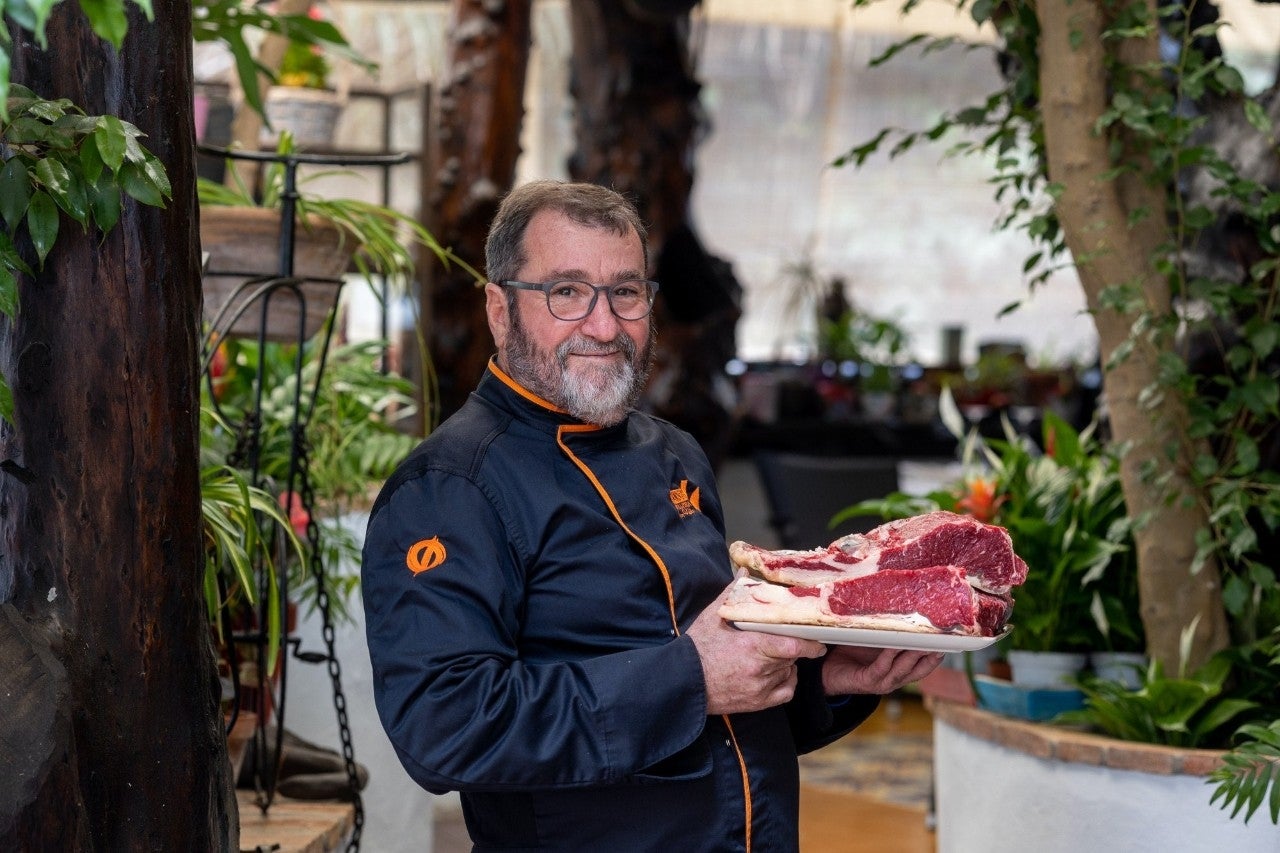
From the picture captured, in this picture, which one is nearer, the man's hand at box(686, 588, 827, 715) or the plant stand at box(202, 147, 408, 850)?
the man's hand at box(686, 588, 827, 715)

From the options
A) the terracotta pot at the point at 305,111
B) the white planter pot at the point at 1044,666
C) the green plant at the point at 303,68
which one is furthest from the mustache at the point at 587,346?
the green plant at the point at 303,68

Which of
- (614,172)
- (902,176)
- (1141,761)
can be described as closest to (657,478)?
(1141,761)

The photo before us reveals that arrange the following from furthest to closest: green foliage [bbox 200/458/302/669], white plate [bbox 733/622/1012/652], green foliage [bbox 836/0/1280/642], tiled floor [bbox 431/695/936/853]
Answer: tiled floor [bbox 431/695/936/853], green foliage [bbox 836/0/1280/642], green foliage [bbox 200/458/302/669], white plate [bbox 733/622/1012/652]

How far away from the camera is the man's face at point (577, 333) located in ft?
5.99

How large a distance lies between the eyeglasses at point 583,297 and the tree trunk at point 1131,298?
98 centimetres

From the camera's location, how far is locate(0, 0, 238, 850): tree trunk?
155 centimetres

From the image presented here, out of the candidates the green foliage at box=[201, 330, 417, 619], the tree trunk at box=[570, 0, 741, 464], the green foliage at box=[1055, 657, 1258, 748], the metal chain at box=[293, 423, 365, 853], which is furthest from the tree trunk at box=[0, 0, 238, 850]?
the tree trunk at box=[570, 0, 741, 464]

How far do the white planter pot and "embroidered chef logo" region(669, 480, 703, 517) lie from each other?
1.17 meters

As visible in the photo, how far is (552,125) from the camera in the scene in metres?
11.4

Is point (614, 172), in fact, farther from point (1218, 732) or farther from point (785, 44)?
point (785, 44)

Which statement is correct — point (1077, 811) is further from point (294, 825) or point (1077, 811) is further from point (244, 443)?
point (244, 443)

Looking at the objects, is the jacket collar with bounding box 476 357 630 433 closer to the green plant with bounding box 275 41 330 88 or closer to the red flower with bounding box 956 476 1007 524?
the red flower with bounding box 956 476 1007 524

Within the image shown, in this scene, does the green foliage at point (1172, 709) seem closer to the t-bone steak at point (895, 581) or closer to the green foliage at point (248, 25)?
the t-bone steak at point (895, 581)

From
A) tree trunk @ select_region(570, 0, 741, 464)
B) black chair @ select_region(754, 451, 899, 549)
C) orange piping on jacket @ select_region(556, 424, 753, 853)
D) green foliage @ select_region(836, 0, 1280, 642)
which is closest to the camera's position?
orange piping on jacket @ select_region(556, 424, 753, 853)
